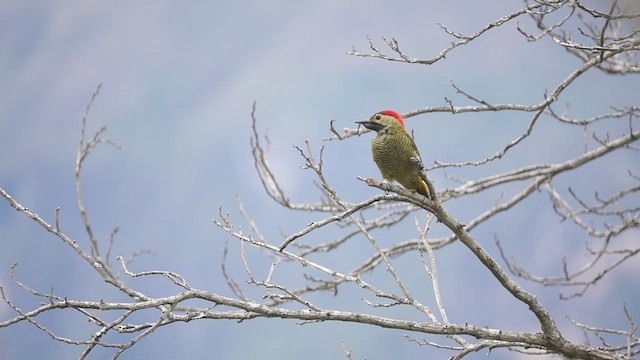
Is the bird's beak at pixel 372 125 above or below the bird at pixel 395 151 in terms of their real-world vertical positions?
above

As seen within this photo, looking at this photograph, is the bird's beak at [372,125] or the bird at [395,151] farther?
the bird's beak at [372,125]

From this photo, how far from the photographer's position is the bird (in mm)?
3812

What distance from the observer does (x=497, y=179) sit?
19.4ft

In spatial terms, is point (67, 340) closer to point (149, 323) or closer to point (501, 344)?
point (149, 323)

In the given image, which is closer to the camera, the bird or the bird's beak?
the bird

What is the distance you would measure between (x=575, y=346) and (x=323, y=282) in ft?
7.96

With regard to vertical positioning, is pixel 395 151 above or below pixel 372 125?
below

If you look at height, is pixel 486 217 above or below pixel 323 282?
above

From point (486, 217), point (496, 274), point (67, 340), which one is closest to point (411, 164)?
point (496, 274)

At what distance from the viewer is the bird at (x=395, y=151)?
3812 mm

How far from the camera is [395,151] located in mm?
3881

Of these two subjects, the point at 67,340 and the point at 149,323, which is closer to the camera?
the point at 67,340

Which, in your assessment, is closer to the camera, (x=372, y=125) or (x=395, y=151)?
(x=395, y=151)

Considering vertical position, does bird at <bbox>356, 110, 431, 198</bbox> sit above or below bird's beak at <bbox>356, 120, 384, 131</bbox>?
below
